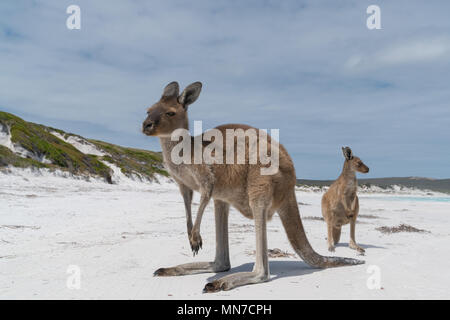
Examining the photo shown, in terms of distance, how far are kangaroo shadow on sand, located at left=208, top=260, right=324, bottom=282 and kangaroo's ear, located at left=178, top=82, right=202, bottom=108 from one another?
71.2 inches

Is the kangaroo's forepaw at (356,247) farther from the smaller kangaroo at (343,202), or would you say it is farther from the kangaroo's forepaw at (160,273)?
the kangaroo's forepaw at (160,273)

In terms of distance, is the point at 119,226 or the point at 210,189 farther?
the point at 119,226

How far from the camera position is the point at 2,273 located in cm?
375

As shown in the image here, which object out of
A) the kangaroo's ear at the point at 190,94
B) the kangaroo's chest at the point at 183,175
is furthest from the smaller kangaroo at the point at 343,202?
the kangaroo's ear at the point at 190,94

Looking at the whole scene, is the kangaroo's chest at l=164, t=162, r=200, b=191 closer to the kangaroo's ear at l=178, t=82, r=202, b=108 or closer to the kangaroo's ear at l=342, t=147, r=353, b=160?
the kangaroo's ear at l=178, t=82, r=202, b=108

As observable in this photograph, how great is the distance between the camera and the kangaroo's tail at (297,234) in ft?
13.1

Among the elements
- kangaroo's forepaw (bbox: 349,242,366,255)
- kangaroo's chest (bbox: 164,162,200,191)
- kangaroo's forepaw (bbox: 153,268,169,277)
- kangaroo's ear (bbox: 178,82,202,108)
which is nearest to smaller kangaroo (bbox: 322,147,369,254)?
kangaroo's forepaw (bbox: 349,242,366,255)

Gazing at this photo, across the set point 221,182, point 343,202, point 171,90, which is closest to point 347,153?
point 343,202

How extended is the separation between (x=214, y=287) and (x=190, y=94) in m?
1.82

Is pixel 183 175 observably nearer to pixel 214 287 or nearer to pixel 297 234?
pixel 214 287

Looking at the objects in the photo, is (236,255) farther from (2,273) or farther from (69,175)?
(69,175)

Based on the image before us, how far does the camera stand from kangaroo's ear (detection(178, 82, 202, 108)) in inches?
139
